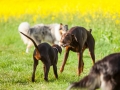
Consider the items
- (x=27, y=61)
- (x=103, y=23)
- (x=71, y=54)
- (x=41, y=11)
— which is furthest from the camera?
(x=41, y=11)

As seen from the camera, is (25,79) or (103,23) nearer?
(25,79)

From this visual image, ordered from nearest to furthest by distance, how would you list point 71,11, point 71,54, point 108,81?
point 108,81
point 71,54
point 71,11

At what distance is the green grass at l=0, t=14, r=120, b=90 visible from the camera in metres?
7.64

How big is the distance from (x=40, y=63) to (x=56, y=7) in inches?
424

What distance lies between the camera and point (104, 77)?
16.0 feet

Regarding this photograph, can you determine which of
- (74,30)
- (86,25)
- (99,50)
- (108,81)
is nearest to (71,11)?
(86,25)

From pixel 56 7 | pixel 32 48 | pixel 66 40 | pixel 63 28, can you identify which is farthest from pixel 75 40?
pixel 56 7

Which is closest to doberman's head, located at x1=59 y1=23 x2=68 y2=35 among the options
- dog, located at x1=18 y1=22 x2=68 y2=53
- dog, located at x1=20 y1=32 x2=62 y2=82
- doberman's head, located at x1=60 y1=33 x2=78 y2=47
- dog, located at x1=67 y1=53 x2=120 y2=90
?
dog, located at x1=18 y1=22 x2=68 y2=53

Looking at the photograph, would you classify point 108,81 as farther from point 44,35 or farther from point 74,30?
point 44,35

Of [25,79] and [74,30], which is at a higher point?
[74,30]

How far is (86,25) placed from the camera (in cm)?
1712

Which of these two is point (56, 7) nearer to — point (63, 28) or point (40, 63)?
point (63, 28)

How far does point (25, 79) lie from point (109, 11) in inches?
392

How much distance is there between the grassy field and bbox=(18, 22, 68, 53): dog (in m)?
0.52
